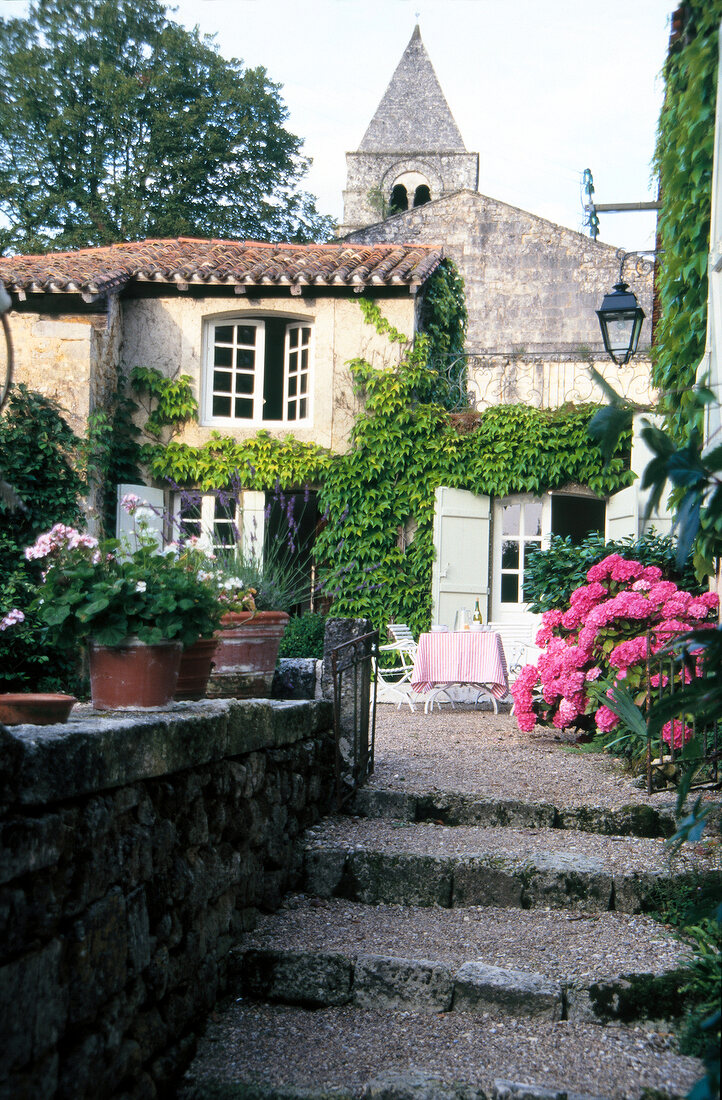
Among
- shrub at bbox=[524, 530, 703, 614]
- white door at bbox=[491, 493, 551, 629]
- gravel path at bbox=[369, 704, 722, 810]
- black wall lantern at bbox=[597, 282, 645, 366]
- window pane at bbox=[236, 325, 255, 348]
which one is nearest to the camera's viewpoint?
gravel path at bbox=[369, 704, 722, 810]

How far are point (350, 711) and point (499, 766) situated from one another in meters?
1.48

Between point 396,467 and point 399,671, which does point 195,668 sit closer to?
point 399,671

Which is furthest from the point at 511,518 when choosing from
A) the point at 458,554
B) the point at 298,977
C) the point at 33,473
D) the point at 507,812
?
the point at 298,977

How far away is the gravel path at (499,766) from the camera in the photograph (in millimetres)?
5066

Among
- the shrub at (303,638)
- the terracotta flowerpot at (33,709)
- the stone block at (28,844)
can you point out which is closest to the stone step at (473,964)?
the terracotta flowerpot at (33,709)

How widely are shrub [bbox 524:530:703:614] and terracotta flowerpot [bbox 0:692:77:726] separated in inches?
205

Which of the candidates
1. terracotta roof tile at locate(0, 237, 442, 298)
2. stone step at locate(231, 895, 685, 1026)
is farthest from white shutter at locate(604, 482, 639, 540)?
stone step at locate(231, 895, 685, 1026)

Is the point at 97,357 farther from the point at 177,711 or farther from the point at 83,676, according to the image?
the point at 177,711

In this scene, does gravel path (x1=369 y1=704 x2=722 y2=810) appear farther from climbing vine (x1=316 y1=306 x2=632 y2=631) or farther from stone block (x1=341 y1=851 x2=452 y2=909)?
climbing vine (x1=316 y1=306 x2=632 y2=631)

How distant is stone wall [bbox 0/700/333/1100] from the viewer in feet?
6.31

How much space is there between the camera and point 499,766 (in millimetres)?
6066

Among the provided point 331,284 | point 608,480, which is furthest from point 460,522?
point 331,284

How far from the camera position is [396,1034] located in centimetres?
304

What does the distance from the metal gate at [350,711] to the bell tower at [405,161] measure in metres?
21.6
